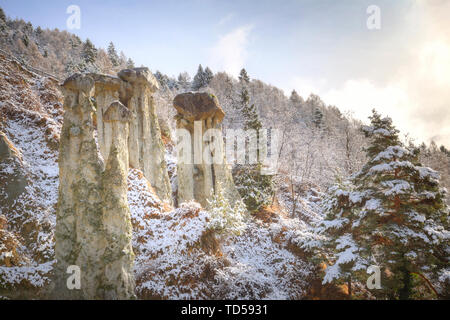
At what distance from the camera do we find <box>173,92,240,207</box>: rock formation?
15344 mm

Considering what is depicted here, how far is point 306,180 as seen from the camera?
28781 mm

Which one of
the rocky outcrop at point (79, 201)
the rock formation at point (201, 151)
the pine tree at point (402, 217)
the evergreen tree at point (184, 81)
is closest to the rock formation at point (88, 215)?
the rocky outcrop at point (79, 201)

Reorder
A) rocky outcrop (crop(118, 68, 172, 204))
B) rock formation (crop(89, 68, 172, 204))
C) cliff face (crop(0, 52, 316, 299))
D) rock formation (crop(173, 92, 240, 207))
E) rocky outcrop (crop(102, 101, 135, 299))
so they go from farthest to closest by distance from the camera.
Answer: rock formation (crop(173, 92, 240, 207)) < rocky outcrop (crop(118, 68, 172, 204)) < rock formation (crop(89, 68, 172, 204)) < cliff face (crop(0, 52, 316, 299)) < rocky outcrop (crop(102, 101, 135, 299))

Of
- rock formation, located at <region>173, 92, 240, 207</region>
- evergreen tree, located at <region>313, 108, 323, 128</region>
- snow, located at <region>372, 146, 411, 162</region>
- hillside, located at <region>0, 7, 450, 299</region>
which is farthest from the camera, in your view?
evergreen tree, located at <region>313, 108, 323, 128</region>

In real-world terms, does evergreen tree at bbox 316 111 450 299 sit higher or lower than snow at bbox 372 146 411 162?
lower

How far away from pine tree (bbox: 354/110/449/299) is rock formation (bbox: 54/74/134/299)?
7169 millimetres

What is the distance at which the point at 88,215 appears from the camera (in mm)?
5730

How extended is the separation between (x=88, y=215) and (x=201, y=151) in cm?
1049

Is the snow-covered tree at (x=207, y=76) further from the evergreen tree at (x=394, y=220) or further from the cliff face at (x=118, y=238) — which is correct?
the evergreen tree at (x=394, y=220)

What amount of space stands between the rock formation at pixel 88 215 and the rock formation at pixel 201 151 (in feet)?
30.6

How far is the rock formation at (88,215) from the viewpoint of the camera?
5504 mm

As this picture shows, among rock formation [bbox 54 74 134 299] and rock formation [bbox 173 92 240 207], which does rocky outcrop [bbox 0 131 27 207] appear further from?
rock formation [bbox 173 92 240 207]

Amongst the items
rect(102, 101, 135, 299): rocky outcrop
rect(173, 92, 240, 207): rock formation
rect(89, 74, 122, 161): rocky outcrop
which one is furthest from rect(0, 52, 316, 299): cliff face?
rect(173, 92, 240, 207): rock formation
